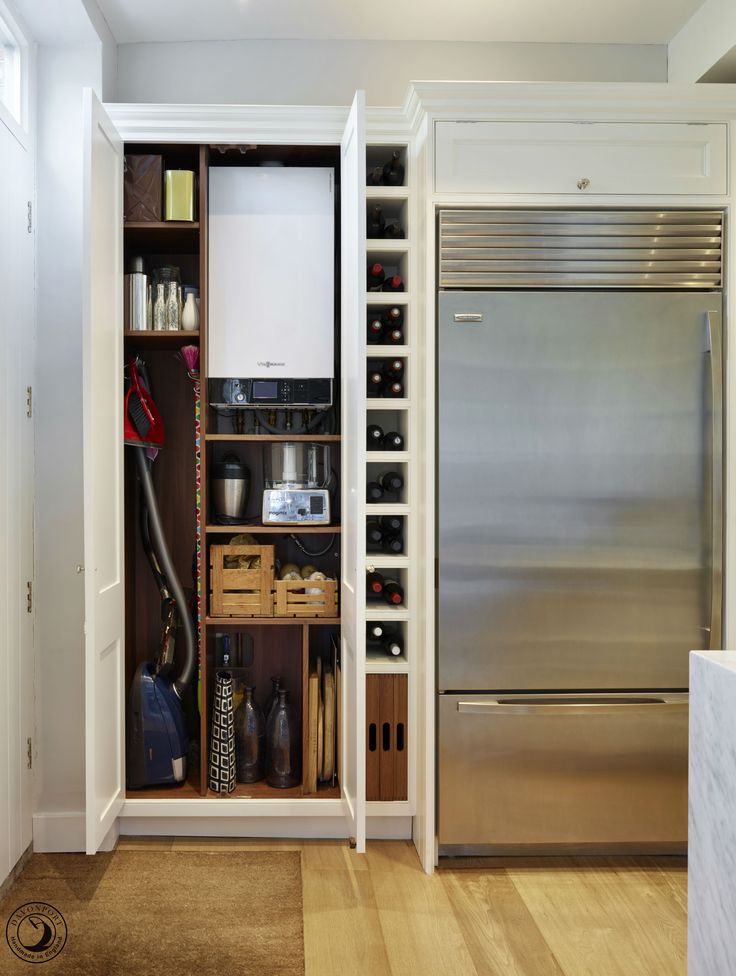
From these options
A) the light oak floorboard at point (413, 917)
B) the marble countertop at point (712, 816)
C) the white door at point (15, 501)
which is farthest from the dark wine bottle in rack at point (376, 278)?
the light oak floorboard at point (413, 917)

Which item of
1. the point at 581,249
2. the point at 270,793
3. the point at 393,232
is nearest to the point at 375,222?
the point at 393,232

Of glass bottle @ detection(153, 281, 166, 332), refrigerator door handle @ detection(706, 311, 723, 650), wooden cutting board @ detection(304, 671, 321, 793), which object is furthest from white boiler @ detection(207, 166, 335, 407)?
refrigerator door handle @ detection(706, 311, 723, 650)

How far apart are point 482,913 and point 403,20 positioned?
2.92m

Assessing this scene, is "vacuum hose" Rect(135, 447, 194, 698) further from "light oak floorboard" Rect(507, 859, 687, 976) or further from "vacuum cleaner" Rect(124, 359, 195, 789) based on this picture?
"light oak floorboard" Rect(507, 859, 687, 976)

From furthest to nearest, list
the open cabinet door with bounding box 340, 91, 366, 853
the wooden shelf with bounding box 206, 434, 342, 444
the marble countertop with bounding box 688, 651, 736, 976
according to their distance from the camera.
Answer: the wooden shelf with bounding box 206, 434, 342, 444 → the open cabinet door with bounding box 340, 91, 366, 853 → the marble countertop with bounding box 688, 651, 736, 976

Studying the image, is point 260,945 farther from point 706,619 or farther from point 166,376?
point 166,376

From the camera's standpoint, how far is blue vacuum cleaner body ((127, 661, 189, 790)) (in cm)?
288

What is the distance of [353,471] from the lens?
8.09ft

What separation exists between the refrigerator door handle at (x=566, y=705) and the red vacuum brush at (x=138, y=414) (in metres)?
1.39

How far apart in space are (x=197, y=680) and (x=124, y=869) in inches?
27.8

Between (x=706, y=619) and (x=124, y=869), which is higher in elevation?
(x=706, y=619)

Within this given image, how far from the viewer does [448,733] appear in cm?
264

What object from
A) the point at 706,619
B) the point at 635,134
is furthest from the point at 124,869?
the point at 635,134

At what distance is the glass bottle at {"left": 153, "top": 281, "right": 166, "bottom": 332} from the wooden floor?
1782 mm
